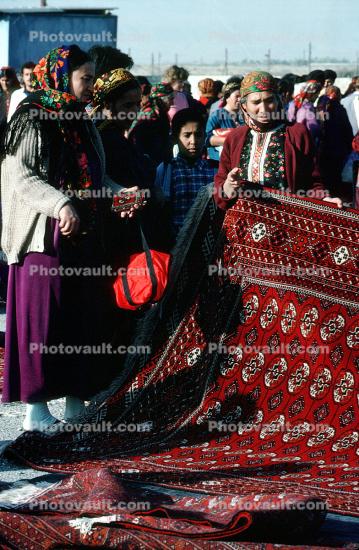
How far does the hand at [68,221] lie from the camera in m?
5.11

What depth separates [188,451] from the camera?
5230 millimetres

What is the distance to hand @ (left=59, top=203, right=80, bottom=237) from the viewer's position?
5.11 m

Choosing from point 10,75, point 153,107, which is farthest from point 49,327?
point 10,75

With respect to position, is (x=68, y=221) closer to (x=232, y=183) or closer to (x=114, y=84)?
(x=232, y=183)

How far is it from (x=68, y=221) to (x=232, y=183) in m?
0.91

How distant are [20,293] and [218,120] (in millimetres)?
5515

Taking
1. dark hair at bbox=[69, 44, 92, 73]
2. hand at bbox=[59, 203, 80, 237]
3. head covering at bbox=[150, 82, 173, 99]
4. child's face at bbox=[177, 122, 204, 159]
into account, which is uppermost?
dark hair at bbox=[69, 44, 92, 73]

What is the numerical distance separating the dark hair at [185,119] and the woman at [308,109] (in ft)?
20.4

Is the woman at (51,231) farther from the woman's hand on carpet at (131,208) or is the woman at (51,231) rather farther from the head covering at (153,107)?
the head covering at (153,107)

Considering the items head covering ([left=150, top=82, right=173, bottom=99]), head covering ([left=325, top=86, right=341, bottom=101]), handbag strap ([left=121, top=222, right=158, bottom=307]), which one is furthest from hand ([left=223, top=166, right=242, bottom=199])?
head covering ([left=325, top=86, right=341, bottom=101])

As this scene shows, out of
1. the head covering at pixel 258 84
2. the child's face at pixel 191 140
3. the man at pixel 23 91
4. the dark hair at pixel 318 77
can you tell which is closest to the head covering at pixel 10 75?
the man at pixel 23 91

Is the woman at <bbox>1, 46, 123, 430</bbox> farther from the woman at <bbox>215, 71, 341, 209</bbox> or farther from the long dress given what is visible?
the woman at <bbox>215, 71, 341, 209</bbox>

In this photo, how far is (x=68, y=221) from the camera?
16.8 ft

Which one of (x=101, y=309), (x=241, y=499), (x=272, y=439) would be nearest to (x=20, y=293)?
(x=101, y=309)
